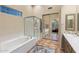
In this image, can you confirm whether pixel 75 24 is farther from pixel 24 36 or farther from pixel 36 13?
pixel 24 36

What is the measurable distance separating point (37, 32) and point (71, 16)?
68cm

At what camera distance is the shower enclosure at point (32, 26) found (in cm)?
180

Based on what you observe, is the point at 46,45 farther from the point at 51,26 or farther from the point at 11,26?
the point at 11,26

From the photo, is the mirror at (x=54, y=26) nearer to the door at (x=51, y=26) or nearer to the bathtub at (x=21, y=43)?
the door at (x=51, y=26)

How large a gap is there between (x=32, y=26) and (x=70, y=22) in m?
0.69

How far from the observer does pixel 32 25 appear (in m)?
1.85

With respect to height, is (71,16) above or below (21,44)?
above

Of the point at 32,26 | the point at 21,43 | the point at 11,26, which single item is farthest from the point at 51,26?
the point at 11,26

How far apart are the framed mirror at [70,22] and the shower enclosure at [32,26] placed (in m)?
0.48

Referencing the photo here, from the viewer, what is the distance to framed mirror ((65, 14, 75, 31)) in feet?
6.03

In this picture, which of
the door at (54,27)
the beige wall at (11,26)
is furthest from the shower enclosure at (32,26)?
the door at (54,27)

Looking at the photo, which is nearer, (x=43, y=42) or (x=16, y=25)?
(x=43, y=42)

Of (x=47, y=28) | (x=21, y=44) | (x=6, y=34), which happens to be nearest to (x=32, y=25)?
(x=47, y=28)
